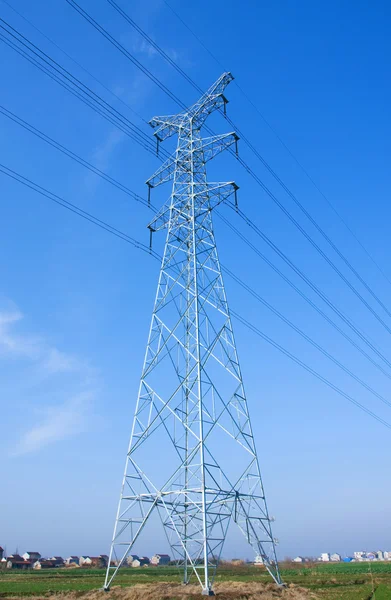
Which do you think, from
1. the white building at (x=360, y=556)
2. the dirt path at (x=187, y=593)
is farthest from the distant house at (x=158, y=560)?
the dirt path at (x=187, y=593)

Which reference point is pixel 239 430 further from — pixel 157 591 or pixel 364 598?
pixel 364 598

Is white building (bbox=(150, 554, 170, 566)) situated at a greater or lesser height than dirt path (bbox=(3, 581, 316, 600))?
lesser

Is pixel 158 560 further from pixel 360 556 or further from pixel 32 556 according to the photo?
pixel 360 556

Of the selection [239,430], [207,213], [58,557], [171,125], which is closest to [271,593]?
[239,430]

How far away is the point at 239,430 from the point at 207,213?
12379 millimetres

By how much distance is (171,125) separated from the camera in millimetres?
29531

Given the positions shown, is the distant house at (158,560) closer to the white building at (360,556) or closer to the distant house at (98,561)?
the distant house at (98,561)

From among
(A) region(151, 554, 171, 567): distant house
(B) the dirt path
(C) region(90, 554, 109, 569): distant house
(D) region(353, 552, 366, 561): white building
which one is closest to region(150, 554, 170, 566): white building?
(A) region(151, 554, 171, 567): distant house

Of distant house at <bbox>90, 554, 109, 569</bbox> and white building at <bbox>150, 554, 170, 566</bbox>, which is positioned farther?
white building at <bbox>150, 554, 170, 566</bbox>

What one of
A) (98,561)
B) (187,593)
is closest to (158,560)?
(98,561)

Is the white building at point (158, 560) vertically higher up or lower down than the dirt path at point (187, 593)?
lower down

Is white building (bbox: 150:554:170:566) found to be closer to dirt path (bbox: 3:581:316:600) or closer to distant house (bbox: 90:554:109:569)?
distant house (bbox: 90:554:109:569)

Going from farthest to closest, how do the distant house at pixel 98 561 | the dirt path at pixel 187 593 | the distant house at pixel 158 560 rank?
the distant house at pixel 158 560 < the distant house at pixel 98 561 < the dirt path at pixel 187 593

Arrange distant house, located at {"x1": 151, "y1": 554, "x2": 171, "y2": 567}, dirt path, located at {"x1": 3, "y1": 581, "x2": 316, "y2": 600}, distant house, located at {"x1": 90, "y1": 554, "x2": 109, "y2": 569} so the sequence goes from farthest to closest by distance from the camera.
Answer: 1. distant house, located at {"x1": 151, "y1": 554, "x2": 171, "y2": 567}
2. distant house, located at {"x1": 90, "y1": 554, "x2": 109, "y2": 569}
3. dirt path, located at {"x1": 3, "y1": 581, "x2": 316, "y2": 600}
